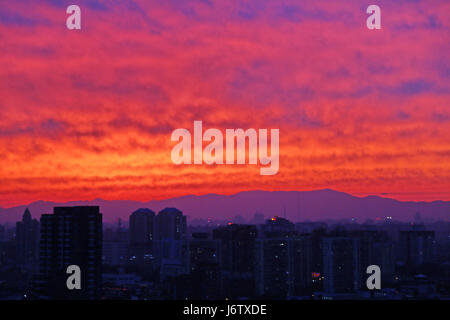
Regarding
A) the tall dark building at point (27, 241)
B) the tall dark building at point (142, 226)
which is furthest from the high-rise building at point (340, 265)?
the tall dark building at point (27, 241)

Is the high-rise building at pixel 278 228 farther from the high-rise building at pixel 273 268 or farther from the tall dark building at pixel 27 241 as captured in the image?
the tall dark building at pixel 27 241

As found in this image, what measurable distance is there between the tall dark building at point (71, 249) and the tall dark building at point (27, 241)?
1.75 metres

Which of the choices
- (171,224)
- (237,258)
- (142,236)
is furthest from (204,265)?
(171,224)

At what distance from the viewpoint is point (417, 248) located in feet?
78.2

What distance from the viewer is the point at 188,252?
24.6 meters

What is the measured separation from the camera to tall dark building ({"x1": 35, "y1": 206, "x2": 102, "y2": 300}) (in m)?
17.9

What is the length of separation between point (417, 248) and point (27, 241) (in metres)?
16.9

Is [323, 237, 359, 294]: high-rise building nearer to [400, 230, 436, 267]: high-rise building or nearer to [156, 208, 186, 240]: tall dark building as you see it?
[400, 230, 436, 267]: high-rise building

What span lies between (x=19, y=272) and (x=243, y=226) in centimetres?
970

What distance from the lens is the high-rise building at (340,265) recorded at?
20.2 m

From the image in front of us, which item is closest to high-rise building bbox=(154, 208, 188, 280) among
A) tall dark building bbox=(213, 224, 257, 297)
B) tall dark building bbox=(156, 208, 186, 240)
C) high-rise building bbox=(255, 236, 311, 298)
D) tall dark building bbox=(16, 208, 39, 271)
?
tall dark building bbox=(156, 208, 186, 240)
